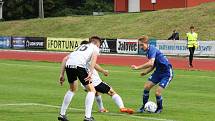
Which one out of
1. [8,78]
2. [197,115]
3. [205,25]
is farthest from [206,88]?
[205,25]

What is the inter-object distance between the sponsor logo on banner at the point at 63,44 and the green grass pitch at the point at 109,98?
20.4m

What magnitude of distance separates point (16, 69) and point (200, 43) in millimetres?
14864

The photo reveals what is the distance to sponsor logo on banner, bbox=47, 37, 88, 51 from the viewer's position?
166ft

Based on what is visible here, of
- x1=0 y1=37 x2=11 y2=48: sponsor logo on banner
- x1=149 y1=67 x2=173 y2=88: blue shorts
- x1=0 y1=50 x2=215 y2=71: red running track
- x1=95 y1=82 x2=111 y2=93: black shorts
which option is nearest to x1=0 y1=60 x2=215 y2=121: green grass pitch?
x1=95 y1=82 x2=111 y2=93: black shorts

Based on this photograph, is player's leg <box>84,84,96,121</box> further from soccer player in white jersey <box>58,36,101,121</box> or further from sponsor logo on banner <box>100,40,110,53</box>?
sponsor logo on banner <box>100,40,110,53</box>

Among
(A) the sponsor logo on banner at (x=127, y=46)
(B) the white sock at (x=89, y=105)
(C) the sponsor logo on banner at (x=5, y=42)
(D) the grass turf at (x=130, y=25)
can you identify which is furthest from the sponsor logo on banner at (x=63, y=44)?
(B) the white sock at (x=89, y=105)

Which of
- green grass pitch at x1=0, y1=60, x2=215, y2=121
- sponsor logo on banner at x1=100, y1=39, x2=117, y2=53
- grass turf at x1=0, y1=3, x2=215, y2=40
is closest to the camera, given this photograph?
green grass pitch at x1=0, y1=60, x2=215, y2=121

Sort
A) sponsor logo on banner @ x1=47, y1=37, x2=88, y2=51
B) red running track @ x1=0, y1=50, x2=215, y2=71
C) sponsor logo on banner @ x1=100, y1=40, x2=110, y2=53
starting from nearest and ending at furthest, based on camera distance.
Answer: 1. red running track @ x1=0, y1=50, x2=215, y2=71
2. sponsor logo on banner @ x1=100, y1=40, x2=110, y2=53
3. sponsor logo on banner @ x1=47, y1=37, x2=88, y2=51

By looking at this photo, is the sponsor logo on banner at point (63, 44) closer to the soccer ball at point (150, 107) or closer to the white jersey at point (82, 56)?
the soccer ball at point (150, 107)

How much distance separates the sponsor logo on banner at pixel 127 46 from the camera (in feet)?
153

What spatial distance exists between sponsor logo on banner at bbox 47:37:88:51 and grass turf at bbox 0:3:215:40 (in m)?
7.71

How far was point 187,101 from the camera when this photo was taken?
18625mm

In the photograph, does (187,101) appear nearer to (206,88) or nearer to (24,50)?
(206,88)

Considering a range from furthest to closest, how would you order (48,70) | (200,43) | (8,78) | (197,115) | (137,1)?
(137,1), (200,43), (48,70), (8,78), (197,115)
